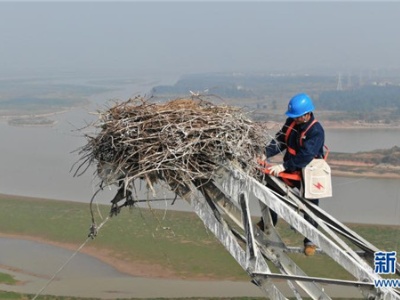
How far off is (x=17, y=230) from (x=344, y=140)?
120ft

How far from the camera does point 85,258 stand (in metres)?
21.7

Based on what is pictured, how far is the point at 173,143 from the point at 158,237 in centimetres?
2001

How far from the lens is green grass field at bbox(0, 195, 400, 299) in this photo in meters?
19.5

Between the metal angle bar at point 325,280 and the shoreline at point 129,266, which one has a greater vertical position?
the metal angle bar at point 325,280

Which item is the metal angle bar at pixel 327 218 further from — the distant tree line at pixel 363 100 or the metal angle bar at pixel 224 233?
the distant tree line at pixel 363 100

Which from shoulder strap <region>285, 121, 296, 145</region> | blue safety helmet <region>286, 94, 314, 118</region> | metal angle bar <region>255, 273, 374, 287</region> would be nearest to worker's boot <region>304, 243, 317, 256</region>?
metal angle bar <region>255, 273, 374, 287</region>

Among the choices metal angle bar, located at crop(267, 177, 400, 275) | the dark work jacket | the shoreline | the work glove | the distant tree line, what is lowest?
the distant tree line

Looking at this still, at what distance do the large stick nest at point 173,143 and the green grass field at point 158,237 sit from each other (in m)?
13.0

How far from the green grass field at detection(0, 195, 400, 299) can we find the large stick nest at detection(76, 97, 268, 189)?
513 inches

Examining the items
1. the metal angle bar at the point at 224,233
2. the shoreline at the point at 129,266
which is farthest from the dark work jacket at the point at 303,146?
the shoreline at the point at 129,266

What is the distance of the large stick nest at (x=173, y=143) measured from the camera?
3979 millimetres

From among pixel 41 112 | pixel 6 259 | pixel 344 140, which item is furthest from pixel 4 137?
pixel 6 259

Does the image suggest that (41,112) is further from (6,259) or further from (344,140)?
(6,259)

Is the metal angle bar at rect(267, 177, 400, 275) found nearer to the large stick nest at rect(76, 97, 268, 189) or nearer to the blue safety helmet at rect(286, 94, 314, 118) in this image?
the large stick nest at rect(76, 97, 268, 189)
